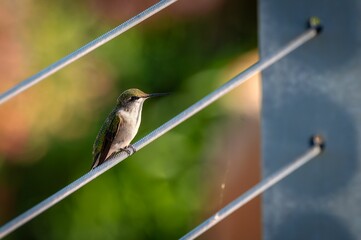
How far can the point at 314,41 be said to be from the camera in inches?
16.6

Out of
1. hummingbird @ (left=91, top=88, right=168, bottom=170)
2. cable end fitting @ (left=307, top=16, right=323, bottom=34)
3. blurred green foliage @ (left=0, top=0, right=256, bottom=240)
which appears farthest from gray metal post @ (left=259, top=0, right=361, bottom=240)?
blurred green foliage @ (left=0, top=0, right=256, bottom=240)

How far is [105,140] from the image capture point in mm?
1117

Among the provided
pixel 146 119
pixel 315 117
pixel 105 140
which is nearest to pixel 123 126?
pixel 105 140

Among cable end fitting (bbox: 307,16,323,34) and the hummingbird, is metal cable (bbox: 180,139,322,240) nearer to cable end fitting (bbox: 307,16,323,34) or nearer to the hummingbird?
cable end fitting (bbox: 307,16,323,34)

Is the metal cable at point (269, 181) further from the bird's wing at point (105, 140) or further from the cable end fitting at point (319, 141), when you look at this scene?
the bird's wing at point (105, 140)

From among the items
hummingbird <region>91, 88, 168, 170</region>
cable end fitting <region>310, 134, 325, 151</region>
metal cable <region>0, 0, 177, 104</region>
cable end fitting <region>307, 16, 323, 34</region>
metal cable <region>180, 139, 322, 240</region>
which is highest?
hummingbird <region>91, 88, 168, 170</region>

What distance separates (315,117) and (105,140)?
731 mm

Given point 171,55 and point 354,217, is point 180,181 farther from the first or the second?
point 354,217

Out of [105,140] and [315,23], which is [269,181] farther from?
[105,140]

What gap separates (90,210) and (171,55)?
0.62m

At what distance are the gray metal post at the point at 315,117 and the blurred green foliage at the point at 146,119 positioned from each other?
1.68 metres

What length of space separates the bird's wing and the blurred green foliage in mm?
958

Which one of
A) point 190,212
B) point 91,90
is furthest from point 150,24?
point 190,212

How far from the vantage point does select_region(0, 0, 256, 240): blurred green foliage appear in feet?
7.15
